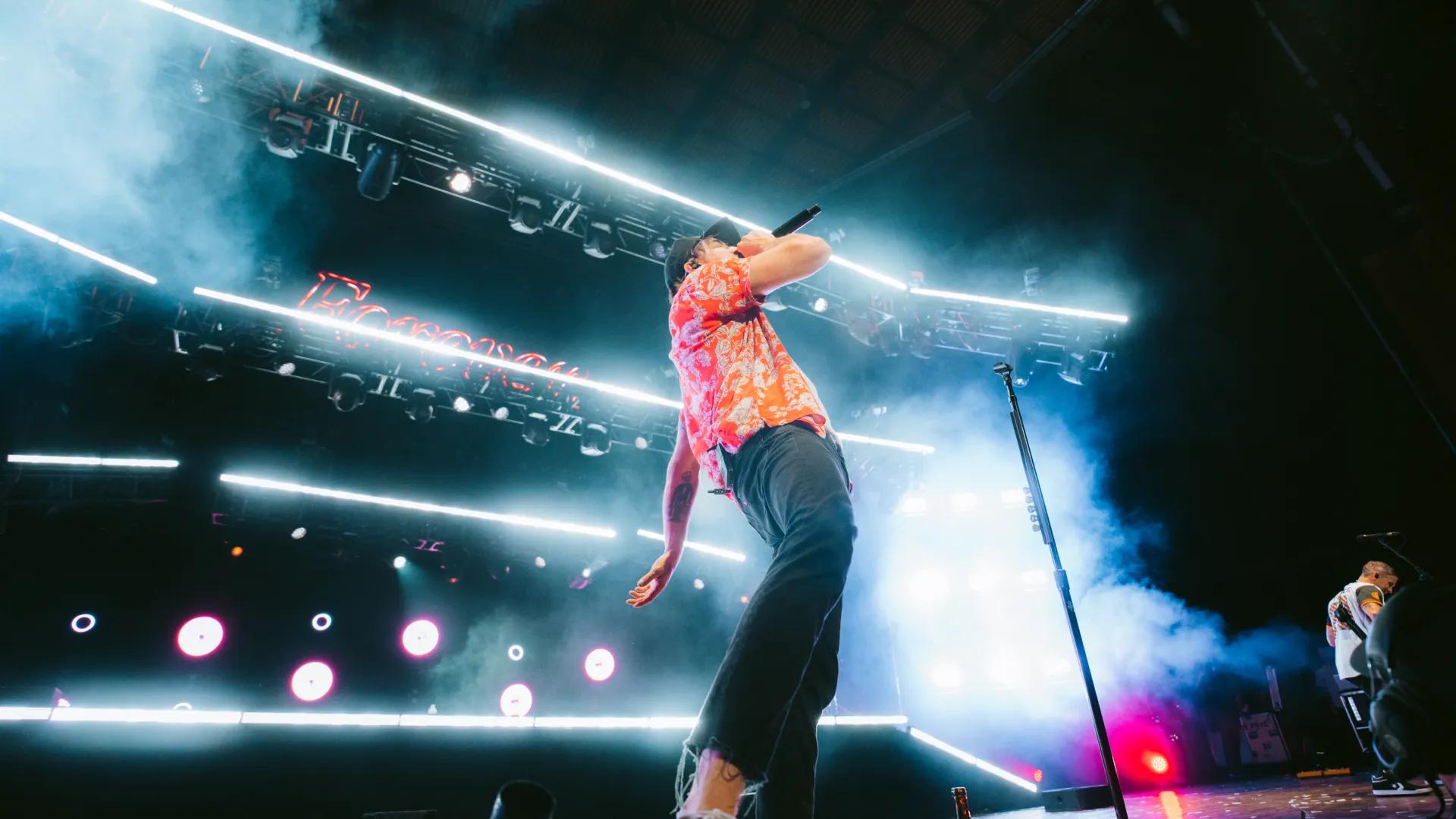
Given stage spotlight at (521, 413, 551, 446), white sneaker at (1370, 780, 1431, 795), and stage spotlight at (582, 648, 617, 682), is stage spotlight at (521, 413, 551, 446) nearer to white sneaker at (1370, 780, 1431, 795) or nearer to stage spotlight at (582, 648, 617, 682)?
stage spotlight at (582, 648, 617, 682)

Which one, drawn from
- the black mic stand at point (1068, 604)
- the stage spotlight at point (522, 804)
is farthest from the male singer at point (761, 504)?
the black mic stand at point (1068, 604)

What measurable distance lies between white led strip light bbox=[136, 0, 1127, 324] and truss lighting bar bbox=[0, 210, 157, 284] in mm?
2032

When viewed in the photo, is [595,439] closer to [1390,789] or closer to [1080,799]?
[1080,799]

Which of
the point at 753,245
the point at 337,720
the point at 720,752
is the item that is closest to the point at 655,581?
the point at 720,752

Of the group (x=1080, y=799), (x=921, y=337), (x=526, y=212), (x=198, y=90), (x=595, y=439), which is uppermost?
(x=198, y=90)

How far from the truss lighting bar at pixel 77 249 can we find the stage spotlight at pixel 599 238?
138 inches

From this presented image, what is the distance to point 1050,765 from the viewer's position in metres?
7.92

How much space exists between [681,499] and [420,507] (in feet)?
20.2

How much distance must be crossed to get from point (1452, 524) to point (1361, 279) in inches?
100

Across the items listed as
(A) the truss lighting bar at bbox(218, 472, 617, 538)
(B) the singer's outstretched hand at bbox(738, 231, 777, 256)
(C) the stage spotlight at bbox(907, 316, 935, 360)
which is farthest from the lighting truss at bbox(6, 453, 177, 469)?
(C) the stage spotlight at bbox(907, 316, 935, 360)

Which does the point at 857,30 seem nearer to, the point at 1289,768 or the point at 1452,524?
the point at 1452,524

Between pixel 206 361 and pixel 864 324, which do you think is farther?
pixel 864 324

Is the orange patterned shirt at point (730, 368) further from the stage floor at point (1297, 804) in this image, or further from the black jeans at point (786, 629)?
the stage floor at point (1297, 804)

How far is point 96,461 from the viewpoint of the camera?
18.0 feet
